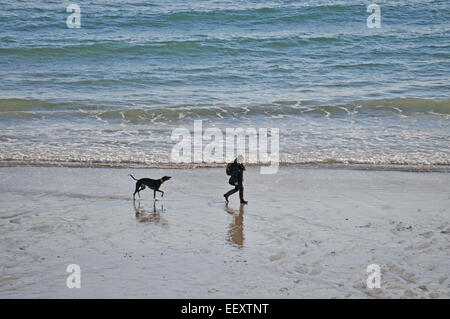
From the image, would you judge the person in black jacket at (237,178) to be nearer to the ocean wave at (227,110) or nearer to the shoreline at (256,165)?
the shoreline at (256,165)

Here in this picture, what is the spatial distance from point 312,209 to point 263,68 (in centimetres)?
1413

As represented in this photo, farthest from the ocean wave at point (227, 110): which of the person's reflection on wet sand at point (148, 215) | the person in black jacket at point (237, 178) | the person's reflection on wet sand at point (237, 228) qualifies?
the person's reflection on wet sand at point (237, 228)

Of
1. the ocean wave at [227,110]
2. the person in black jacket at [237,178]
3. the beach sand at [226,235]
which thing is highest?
the ocean wave at [227,110]

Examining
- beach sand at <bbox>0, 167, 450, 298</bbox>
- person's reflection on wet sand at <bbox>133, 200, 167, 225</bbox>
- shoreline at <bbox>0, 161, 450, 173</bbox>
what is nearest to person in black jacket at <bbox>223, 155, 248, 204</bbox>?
beach sand at <bbox>0, 167, 450, 298</bbox>

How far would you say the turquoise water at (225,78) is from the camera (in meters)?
15.4

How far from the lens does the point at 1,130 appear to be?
55.1 ft

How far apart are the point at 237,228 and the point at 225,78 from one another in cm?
1375

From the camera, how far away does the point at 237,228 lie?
376 inches

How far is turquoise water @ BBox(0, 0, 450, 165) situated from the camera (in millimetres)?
15445

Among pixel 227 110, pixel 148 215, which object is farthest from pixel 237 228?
pixel 227 110

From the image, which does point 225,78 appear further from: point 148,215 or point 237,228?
point 237,228

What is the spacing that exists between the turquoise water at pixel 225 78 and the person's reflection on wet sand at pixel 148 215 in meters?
3.45

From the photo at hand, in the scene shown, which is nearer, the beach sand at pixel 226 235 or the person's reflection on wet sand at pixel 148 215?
the beach sand at pixel 226 235

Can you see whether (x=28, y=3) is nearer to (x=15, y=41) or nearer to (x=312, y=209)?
(x=15, y=41)
